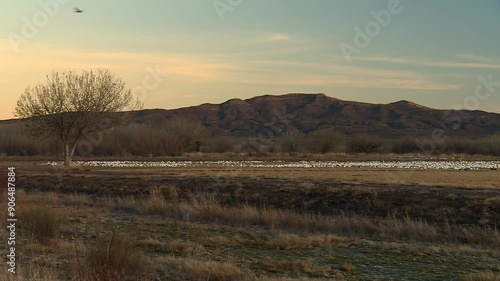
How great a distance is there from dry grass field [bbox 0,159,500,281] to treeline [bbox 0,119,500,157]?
207ft

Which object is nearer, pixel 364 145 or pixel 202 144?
pixel 202 144

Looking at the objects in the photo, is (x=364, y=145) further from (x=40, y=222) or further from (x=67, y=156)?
(x=40, y=222)

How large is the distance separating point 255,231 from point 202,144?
89836mm

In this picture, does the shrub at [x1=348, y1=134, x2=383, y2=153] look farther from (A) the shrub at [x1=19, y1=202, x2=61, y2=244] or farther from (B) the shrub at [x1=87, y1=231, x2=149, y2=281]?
(B) the shrub at [x1=87, y1=231, x2=149, y2=281]

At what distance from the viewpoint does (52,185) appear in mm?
37219

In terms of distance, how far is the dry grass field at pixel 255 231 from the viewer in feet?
43.3

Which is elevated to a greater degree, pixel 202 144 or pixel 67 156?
pixel 202 144

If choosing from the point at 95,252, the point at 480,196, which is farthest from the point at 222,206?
the point at 95,252

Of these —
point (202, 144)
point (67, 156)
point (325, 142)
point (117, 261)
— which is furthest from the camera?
point (202, 144)

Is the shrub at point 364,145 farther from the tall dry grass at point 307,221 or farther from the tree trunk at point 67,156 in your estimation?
the tall dry grass at point 307,221

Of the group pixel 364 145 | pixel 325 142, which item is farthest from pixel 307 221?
pixel 364 145

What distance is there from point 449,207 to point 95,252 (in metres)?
17.1

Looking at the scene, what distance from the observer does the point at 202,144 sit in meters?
111

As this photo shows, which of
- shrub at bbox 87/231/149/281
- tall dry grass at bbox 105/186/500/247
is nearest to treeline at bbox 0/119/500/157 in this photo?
tall dry grass at bbox 105/186/500/247
